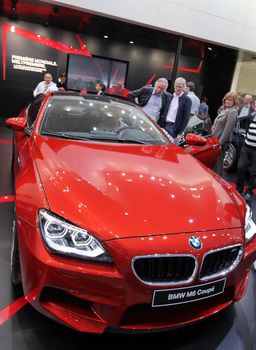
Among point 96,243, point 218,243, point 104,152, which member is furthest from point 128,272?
point 104,152

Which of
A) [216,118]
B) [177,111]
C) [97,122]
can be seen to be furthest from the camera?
[216,118]

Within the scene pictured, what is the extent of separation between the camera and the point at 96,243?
4.70ft

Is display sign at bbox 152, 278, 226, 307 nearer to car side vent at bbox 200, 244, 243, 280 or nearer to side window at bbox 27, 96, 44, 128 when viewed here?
car side vent at bbox 200, 244, 243, 280

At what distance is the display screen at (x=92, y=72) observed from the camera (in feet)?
31.2

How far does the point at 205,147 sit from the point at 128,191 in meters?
2.14

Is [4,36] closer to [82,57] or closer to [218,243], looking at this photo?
[82,57]

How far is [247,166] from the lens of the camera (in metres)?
4.21

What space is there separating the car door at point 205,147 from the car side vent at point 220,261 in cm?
177

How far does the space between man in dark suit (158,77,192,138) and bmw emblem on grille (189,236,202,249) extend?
3.30 meters

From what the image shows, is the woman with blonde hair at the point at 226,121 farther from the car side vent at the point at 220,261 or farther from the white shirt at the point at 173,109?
the car side vent at the point at 220,261

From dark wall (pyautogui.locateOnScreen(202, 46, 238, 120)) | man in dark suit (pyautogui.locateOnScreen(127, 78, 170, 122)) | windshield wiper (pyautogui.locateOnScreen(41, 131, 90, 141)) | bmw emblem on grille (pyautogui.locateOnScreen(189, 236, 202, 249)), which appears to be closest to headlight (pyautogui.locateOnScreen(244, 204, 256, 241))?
bmw emblem on grille (pyautogui.locateOnScreen(189, 236, 202, 249))

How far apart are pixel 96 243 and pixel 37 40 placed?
28.9ft

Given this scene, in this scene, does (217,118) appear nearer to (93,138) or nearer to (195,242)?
(93,138)

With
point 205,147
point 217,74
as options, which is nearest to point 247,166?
point 205,147
